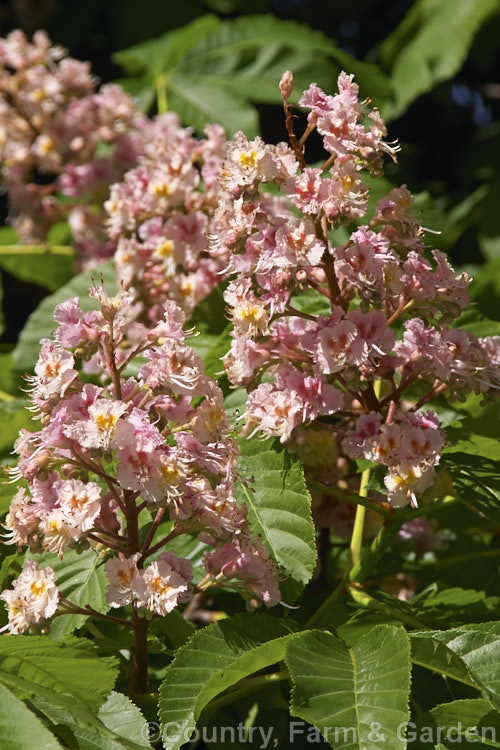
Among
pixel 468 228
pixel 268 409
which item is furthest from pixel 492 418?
pixel 468 228

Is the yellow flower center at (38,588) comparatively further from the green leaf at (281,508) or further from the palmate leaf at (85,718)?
the green leaf at (281,508)

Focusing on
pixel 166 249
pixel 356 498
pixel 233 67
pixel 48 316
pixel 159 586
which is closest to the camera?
pixel 159 586

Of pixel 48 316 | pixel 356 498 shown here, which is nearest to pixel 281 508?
pixel 356 498

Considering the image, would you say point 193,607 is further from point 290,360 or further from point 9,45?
point 9,45

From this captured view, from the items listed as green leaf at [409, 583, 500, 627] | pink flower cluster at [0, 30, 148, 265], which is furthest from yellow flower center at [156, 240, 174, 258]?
green leaf at [409, 583, 500, 627]

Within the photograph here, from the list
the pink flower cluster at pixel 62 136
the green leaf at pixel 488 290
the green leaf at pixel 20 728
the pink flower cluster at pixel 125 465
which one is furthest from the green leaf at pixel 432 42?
the green leaf at pixel 20 728

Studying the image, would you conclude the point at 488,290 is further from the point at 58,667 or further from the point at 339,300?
the point at 58,667
